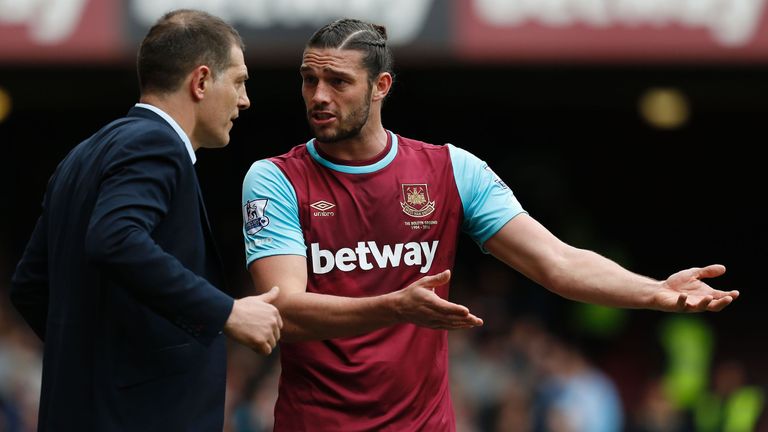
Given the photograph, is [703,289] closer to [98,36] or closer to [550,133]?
[98,36]

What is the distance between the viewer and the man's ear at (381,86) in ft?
15.2

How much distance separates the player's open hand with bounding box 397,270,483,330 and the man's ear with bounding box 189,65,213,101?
0.84 meters

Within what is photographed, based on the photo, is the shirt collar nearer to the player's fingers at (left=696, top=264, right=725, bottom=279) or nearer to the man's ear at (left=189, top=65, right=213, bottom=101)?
the man's ear at (left=189, top=65, right=213, bottom=101)

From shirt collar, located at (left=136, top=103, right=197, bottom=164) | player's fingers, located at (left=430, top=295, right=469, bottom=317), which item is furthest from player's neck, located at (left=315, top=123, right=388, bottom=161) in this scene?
player's fingers, located at (left=430, top=295, right=469, bottom=317)

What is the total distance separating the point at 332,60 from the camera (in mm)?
4512

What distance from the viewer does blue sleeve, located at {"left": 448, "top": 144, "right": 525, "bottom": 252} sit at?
460 cm

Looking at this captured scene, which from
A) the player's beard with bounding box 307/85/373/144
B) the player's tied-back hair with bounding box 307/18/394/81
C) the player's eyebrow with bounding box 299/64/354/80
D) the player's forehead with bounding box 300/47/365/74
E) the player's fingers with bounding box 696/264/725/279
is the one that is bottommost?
the player's fingers with bounding box 696/264/725/279

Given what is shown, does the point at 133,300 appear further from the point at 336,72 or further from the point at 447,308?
the point at 336,72

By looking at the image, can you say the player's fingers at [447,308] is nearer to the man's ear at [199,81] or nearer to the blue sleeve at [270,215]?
the blue sleeve at [270,215]

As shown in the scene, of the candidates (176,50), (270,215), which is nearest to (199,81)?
(176,50)

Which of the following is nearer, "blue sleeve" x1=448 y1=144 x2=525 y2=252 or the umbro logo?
the umbro logo

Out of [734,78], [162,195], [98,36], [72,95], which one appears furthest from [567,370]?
[162,195]

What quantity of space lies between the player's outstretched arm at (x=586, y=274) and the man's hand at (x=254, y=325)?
115cm

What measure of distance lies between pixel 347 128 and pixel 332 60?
0.23 m
